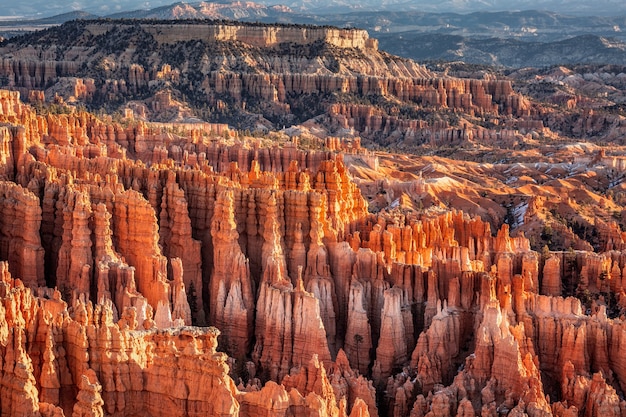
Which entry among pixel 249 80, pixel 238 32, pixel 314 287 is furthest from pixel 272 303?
pixel 238 32

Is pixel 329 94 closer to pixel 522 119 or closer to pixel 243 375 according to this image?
pixel 522 119

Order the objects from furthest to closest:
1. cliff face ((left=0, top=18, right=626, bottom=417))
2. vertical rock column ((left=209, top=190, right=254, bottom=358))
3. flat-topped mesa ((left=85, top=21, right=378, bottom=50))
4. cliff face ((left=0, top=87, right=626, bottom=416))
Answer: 1. flat-topped mesa ((left=85, top=21, right=378, bottom=50))
2. vertical rock column ((left=209, top=190, right=254, bottom=358))
3. cliff face ((left=0, top=87, right=626, bottom=416))
4. cliff face ((left=0, top=18, right=626, bottom=417))

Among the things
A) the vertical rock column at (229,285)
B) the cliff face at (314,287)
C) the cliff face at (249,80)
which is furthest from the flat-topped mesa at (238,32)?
the vertical rock column at (229,285)

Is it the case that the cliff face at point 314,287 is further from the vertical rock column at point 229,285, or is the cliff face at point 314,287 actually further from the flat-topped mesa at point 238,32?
the flat-topped mesa at point 238,32

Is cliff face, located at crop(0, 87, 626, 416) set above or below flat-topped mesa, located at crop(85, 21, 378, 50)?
above

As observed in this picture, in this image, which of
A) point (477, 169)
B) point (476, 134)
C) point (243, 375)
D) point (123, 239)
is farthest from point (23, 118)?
point (476, 134)

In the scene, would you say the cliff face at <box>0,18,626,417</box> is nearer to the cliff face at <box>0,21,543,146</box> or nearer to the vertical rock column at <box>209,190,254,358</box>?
the vertical rock column at <box>209,190,254,358</box>

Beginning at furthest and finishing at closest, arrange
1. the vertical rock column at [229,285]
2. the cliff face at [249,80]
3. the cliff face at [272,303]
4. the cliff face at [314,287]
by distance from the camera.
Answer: the cliff face at [249,80] → the vertical rock column at [229,285] → the cliff face at [314,287] → the cliff face at [272,303]

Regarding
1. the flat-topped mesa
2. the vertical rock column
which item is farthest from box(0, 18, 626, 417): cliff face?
the flat-topped mesa
